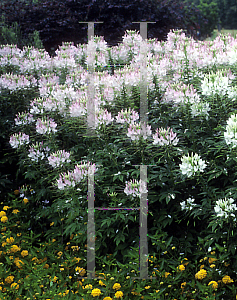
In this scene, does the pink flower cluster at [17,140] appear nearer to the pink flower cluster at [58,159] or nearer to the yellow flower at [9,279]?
the pink flower cluster at [58,159]

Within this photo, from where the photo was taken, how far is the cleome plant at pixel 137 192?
306 cm

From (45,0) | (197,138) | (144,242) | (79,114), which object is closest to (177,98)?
(197,138)

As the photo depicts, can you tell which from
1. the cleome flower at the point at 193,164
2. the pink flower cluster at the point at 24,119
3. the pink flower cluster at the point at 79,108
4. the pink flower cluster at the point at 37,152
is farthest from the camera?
the pink flower cluster at the point at 24,119

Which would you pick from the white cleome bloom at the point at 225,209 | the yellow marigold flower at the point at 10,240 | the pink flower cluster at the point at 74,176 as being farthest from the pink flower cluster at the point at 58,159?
the white cleome bloom at the point at 225,209

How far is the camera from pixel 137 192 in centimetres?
306

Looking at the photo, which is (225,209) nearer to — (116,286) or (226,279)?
(226,279)

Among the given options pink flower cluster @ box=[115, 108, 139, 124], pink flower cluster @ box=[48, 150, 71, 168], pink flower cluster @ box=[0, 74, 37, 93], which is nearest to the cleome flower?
pink flower cluster @ box=[115, 108, 139, 124]

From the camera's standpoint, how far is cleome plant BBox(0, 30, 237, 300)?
10.1ft

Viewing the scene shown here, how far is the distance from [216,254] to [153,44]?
401 centimetres

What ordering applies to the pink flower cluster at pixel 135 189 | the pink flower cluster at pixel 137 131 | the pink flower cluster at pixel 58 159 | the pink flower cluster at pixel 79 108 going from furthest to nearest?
the pink flower cluster at pixel 79 108
the pink flower cluster at pixel 58 159
the pink flower cluster at pixel 137 131
the pink flower cluster at pixel 135 189

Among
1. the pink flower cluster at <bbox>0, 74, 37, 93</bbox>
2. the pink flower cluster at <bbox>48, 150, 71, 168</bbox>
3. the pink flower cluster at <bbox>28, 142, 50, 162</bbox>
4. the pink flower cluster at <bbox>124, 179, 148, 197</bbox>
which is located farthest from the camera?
the pink flower cluster at <bbox>0, 74, 37, 93</bbox>

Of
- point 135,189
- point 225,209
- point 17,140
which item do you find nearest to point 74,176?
point 135,189

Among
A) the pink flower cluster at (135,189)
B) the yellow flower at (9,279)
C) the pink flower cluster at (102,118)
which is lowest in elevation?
the yellow flower at (9,279)

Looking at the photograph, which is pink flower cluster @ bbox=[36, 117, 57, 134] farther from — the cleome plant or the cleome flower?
the cleome flower
